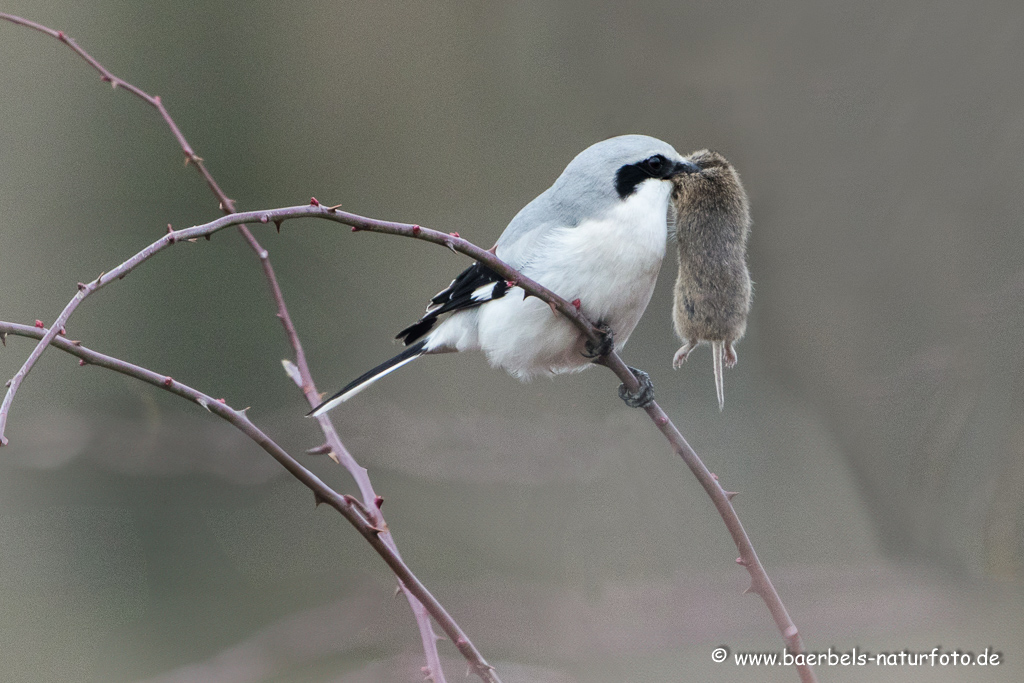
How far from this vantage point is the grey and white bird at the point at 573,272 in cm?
64

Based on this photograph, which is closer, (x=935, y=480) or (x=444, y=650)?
(x=935, y=480)

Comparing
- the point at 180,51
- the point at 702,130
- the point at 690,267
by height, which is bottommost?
the point at 690,267

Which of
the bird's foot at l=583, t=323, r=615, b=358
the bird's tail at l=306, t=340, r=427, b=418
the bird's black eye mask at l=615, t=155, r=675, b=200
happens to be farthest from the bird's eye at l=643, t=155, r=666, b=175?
the bird's tail at l=306, t=340, r=427, b=418

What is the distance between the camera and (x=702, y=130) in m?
1.07

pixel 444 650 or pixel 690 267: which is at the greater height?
pixel 690 267

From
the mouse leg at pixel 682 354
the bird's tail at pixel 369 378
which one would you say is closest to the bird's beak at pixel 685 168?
the mouse leg at pixel 682 354

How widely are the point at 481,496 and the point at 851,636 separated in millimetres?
516

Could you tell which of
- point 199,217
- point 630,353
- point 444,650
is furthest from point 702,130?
point 199,217

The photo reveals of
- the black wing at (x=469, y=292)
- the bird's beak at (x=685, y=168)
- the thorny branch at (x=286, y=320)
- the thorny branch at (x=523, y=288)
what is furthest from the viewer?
the black wing at (x=469, y=292)

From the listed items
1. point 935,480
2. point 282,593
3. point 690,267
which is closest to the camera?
point 690,267

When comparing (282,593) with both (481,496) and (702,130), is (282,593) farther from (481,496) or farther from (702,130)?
(702,130)

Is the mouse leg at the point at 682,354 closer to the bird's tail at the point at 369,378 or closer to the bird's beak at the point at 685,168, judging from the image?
the bird's beak at the point at 685,168

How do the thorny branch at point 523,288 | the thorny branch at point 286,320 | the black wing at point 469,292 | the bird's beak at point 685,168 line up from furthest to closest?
1. the black wing at point 469,292
2. the bird's beak at point 685,168
3. the thorny branch at point 286,320
4. the thorny branch at point 523,288

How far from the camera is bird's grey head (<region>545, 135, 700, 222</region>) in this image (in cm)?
60
